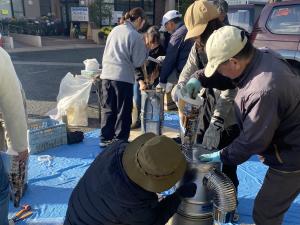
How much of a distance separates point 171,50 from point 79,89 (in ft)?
5.14

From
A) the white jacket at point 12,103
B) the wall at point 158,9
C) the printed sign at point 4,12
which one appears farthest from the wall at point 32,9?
the white jacket at point 12,103

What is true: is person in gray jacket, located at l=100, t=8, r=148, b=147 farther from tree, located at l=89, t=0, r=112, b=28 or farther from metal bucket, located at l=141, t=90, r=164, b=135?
tree, located at l=89, t=0, r=112, b=28

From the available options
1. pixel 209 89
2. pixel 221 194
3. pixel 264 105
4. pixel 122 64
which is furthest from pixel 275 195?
pixel 122 64

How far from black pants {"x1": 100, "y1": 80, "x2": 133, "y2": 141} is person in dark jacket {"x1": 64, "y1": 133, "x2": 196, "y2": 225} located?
217 centimetres

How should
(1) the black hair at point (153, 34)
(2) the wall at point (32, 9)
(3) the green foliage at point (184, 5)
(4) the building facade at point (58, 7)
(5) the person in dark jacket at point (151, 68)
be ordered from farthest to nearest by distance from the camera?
1. (3) the green foliage at point (184, 5)
2. (2) the wall at point (32, 9)
3. (4) the building facade at point (58, 7)
4. (1) the black hair at point (153, 34)
5. (5) the person in dark jacket at point (151, 68)

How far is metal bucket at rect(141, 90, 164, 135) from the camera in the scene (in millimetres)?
4027

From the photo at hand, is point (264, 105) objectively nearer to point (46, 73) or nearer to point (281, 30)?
point (281, 30)

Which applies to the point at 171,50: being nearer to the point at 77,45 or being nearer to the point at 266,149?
the point at 266,149

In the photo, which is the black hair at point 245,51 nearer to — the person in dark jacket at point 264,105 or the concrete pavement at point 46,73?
the person in dark jacket at point 264,105


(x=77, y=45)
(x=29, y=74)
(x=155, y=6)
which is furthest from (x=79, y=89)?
(x=155, y=6)

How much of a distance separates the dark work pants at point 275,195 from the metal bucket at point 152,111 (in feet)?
7.41

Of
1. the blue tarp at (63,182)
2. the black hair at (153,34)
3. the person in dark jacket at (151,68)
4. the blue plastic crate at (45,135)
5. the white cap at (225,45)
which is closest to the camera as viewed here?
the white cap at (225,45)

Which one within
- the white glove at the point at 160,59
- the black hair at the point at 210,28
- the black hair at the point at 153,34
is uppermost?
the black hair at the point at 210,28

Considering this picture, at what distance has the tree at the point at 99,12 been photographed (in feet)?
53.4
